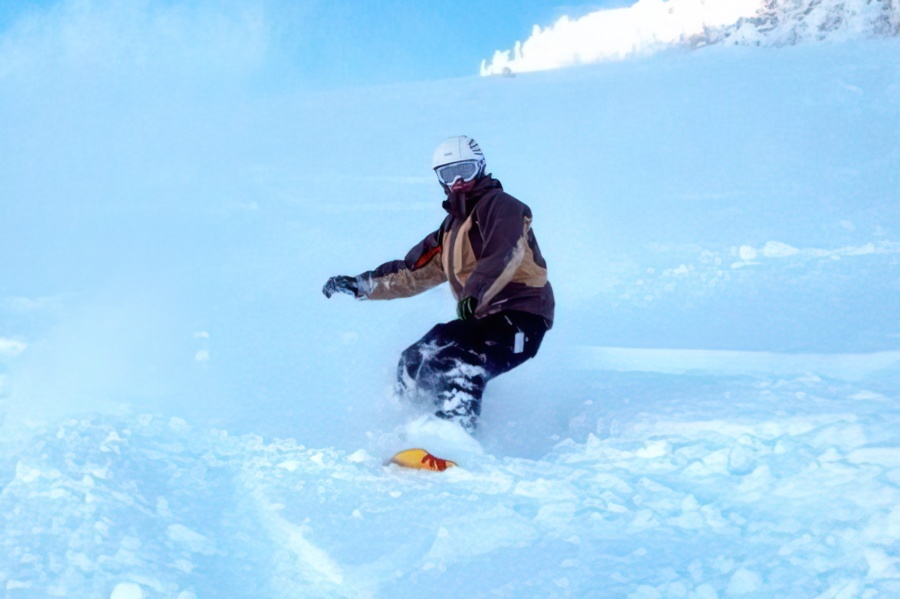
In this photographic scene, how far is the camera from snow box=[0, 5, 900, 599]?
2.25 meters

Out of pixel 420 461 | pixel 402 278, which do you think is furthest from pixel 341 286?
pixel 420 461

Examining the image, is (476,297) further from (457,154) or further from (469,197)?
(457,154)

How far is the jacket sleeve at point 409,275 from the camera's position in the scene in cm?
404

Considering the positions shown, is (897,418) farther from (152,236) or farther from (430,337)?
(152,236)

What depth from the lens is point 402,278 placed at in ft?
13.5

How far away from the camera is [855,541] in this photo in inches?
83.9

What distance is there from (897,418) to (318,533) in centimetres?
207

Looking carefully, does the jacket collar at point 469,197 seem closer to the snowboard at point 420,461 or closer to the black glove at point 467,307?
the black glove at point 467,307

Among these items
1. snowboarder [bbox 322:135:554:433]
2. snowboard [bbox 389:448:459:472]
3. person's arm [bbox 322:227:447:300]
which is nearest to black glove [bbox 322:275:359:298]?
person's arm [bbox 322:227:447:300]

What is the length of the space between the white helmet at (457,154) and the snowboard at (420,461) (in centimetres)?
127

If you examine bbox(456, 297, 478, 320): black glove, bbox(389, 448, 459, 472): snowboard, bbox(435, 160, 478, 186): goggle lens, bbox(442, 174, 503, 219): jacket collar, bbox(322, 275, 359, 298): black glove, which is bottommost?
bbox(389, 448, 459, 472): snowboard

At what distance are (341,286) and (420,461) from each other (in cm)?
142

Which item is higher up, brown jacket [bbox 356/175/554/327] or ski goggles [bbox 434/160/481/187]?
ski goggles [bbox 434/160/481/187]

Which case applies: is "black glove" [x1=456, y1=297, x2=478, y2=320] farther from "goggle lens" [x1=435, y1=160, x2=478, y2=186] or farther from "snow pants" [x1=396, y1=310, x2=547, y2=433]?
"goggle lens" [x1=435, y1=160, x2=478, y2=186]
